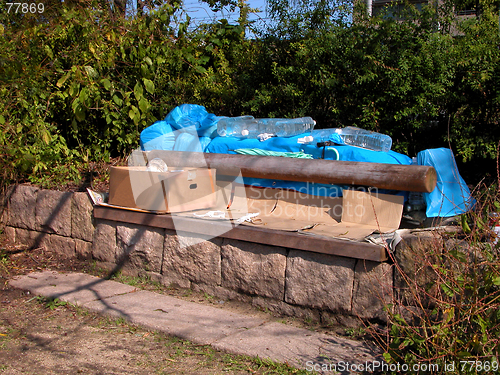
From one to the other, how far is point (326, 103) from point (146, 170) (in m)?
2.11

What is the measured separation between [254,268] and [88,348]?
52.2 inches

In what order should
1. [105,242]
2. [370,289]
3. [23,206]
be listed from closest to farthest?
[370,289]
[105,242]
[23,206]

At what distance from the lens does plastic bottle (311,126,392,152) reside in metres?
4.07

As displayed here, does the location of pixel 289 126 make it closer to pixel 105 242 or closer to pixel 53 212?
pixel 105 242

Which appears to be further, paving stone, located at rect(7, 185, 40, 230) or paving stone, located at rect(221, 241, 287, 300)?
paving stone, located at rect(7, 185, 40, 230)

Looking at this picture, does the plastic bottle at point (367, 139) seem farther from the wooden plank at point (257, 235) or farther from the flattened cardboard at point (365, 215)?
the wooden plank at point (257, 235)

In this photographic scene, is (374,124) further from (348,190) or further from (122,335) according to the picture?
(122,335)

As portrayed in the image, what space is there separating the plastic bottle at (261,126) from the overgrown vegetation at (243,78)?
39 cm

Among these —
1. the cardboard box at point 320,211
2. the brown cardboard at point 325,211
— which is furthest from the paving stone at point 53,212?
the brown cardboard at point 325,211

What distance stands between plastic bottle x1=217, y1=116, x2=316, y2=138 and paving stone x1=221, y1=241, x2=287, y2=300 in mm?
1338

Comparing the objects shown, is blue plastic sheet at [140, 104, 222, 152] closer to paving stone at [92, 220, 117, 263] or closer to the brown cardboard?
the brown cardboard

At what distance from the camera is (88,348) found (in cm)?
303

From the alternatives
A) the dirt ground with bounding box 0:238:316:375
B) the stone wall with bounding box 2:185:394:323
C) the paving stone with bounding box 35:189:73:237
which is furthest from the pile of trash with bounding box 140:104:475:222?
the dirt ground with bounding box 0:238:316:375

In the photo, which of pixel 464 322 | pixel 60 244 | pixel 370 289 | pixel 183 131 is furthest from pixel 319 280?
pixel 60 244
